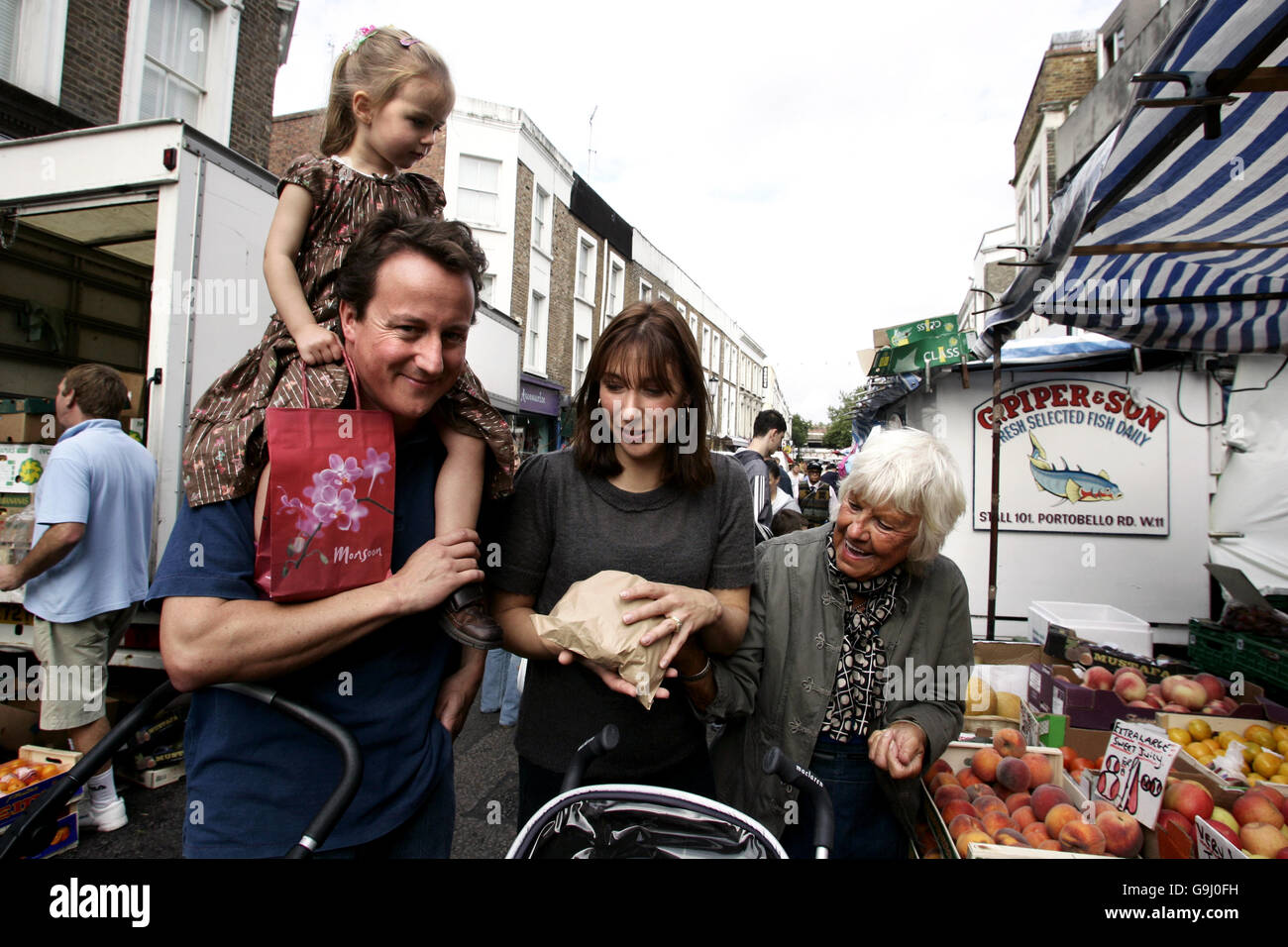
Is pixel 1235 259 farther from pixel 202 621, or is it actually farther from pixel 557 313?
pixel 557 313

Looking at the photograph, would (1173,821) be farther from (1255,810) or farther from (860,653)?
(860,653)

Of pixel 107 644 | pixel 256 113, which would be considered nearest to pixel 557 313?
pixel 256 113

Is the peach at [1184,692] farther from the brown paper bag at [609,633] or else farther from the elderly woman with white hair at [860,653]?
the brown paper bag at [609,633]

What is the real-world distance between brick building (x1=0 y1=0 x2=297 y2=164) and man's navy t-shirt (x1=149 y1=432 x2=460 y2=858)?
9029 mm

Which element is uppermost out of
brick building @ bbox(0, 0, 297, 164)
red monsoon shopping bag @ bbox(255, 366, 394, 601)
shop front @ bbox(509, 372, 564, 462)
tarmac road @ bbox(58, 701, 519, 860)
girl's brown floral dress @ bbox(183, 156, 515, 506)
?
brick building @ bbox(0, 0, 297, 164)

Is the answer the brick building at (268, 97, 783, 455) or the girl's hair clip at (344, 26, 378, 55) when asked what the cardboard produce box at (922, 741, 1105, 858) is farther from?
the brick building at (268, 97, 783, 455)

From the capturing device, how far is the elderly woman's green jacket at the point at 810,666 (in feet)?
6.11

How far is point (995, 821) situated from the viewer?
203 centimetres

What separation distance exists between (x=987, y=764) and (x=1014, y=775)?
0.41 feet

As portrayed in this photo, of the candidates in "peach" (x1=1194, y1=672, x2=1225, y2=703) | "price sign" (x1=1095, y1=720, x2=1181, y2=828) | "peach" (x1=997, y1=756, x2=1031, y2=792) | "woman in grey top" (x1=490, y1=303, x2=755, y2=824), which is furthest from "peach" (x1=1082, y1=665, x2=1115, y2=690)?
"woman in grey top" (x1=490, y1=303, x2=755, y2=824)

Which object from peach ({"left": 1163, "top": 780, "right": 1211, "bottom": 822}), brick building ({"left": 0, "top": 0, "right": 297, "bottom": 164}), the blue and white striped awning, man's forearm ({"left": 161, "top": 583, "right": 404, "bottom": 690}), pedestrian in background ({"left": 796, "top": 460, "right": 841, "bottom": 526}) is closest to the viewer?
man's forearm ({"left": 161, "top": 583, "right": 404, "bottom": 690})

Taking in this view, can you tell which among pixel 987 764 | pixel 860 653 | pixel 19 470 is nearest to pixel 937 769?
pixel 987 764

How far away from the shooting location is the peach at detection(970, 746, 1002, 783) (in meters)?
2.43
